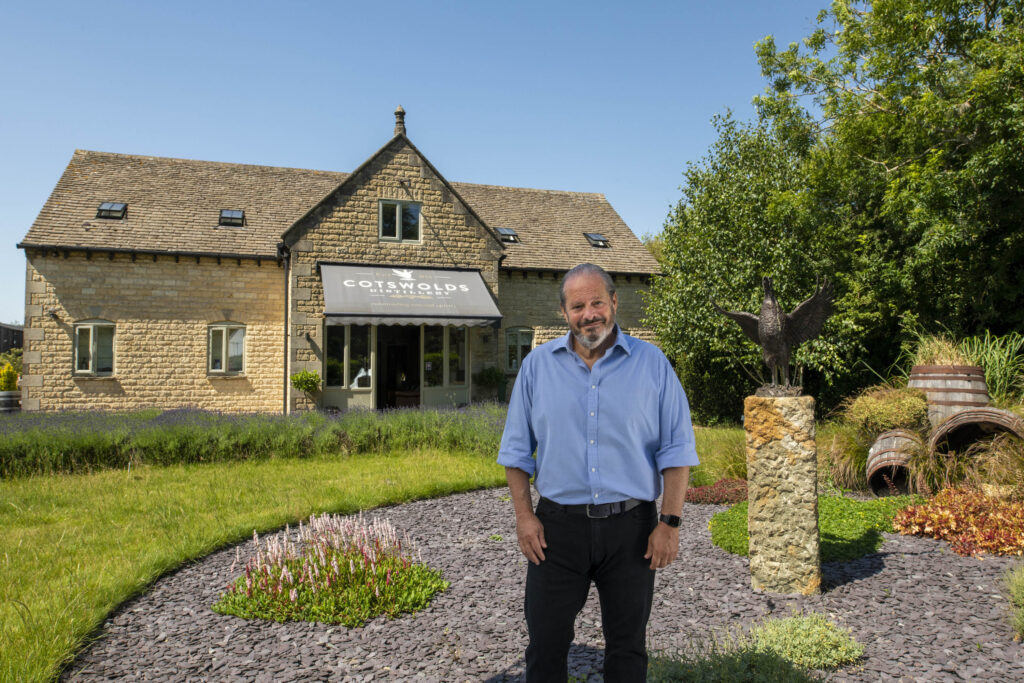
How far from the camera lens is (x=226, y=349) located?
18234 mm

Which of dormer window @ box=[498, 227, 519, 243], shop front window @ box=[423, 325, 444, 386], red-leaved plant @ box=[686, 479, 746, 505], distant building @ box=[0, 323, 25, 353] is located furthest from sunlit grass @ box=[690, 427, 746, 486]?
distant building @ box=[0, 323, 25, 353]

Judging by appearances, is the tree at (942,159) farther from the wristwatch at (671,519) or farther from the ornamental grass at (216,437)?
the wristwatch at (671,519)

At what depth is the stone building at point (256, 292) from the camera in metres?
16.9

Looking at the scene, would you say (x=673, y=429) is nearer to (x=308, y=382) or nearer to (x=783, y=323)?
(x=783, y=323)

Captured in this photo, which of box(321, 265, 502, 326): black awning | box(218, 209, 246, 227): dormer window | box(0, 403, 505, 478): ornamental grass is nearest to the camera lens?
box(0, 403, 505, 478): ornamental grass

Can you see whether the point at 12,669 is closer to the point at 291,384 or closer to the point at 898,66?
the point at 291,384

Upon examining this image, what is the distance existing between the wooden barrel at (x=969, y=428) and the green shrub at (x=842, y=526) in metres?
0.84

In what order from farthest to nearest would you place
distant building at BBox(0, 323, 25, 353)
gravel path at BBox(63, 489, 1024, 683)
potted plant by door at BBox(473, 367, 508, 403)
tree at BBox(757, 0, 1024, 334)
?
distant building at BBox(0, 323, 25, 353), potted plant by door at BBox(473, 367, 508, 403), tree at BBox(757, 0, 1024, 334), gravel path at BBox(63, 489, 1024, 683)

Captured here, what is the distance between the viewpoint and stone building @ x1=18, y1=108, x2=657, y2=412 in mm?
16938

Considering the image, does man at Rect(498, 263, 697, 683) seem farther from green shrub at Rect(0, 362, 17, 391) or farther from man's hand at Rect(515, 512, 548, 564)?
green shrub at Rect(0, 362, 17, 391)

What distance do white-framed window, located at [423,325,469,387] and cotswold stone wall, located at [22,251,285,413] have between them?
13.8 ft

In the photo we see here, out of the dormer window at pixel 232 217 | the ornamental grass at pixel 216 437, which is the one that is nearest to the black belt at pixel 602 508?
the ornamental grass at pixel 216 437

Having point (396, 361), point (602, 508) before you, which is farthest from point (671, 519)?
point (396, 361)

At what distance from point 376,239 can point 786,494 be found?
14.8m
